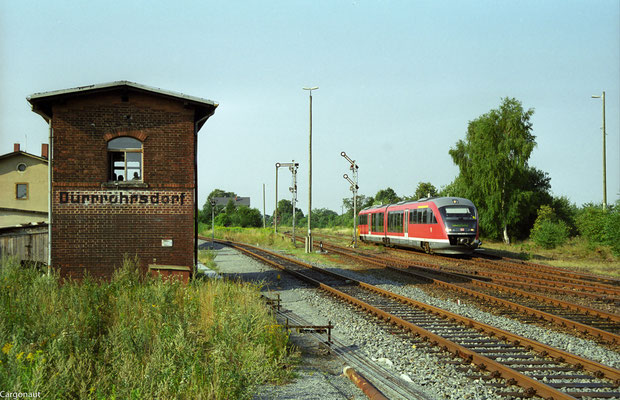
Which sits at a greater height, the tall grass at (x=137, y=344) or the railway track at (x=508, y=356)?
the tall grass at (x=137, y=344)

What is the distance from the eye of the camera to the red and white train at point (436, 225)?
2339 cm

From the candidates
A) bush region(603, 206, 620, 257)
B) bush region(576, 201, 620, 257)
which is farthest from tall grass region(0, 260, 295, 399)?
bush region(576, 201, 620, 257)

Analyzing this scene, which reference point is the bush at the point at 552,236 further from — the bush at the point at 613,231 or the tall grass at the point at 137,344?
the tall grass at the point at 137,344

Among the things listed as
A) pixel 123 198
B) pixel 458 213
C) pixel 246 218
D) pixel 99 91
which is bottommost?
pixel 246 218

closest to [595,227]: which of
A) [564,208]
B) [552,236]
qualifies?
[552,236]

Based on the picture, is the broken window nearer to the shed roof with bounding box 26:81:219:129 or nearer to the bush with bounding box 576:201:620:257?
the shed roof with bounding box 26:81:219:129

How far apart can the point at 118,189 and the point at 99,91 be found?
8.82ft

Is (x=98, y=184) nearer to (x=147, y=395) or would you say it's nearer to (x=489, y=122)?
(x=147, y=395)

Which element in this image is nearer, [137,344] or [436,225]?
[137,344]

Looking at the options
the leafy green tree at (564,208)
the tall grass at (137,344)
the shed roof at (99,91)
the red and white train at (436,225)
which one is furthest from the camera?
the leafy green tree at (564,208)

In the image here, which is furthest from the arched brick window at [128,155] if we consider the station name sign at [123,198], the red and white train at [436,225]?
the red and white train at [436,225]

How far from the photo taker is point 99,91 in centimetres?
1340

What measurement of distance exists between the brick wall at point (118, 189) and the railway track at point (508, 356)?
5814 millimetres

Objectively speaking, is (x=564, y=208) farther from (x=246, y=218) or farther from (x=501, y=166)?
(x=246, y=218)
